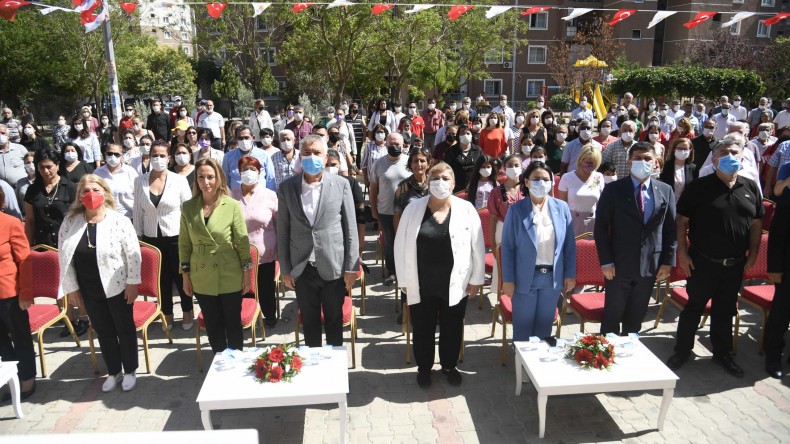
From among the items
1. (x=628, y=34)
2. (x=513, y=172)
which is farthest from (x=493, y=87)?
(x=513, y=172)

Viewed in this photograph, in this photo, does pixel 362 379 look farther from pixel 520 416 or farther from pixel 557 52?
pixel 557 52

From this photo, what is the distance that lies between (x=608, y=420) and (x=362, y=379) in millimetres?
2069

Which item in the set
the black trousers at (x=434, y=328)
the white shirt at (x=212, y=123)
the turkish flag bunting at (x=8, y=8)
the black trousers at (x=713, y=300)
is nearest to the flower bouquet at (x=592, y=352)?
the black trousers at (x=434, y=328)

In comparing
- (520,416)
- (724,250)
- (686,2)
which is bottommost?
(520,416)

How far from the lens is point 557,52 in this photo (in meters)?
40.3

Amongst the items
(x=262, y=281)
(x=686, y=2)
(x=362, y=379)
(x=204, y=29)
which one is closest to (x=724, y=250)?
(x=362, y=379)

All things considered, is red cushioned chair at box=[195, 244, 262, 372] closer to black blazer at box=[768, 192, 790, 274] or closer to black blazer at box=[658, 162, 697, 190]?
black blazer at box=[768, 192, 790, 274]

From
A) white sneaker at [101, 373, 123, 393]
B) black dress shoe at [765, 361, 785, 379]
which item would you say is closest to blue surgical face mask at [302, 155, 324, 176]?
white sneaker at [101, 373, 123, 393]

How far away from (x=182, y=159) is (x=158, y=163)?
77 centimetres

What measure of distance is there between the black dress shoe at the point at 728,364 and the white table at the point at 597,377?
49.4 inches

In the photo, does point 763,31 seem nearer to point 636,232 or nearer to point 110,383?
point 636,232

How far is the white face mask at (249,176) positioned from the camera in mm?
5512

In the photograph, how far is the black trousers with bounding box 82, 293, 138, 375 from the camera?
4.68 m

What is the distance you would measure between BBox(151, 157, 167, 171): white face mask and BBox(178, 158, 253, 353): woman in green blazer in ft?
4.39
